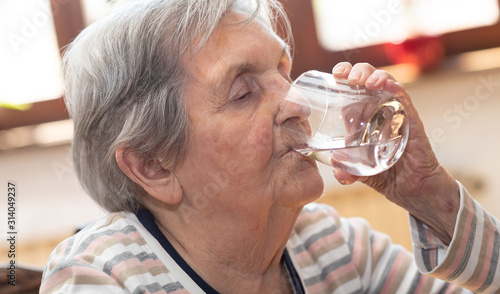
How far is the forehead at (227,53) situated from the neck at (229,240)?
254mm

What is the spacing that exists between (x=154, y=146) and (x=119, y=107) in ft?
0.33

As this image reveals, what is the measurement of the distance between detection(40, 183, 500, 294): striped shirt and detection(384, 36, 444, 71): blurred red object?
5.60ft

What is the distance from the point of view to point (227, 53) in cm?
113

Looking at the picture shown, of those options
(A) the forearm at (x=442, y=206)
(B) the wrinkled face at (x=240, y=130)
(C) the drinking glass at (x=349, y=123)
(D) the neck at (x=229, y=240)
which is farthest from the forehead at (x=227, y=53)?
(A) the forearm at (x=442, y=206)

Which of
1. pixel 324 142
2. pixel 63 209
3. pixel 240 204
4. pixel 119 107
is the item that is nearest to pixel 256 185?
pixel 240 204

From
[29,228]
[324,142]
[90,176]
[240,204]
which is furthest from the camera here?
[29,228]

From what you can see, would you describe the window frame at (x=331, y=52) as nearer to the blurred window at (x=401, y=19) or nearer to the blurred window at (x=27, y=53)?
the blurred window at (x=401, y=19)

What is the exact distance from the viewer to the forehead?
1.13 metres

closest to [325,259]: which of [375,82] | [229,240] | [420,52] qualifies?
[229,240]

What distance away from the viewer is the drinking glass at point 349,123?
100cm

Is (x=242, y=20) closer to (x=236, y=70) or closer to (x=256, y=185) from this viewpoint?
(x=236, y=70)

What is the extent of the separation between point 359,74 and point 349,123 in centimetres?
9

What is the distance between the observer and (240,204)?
3.76 ft

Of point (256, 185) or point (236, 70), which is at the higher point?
point (236, 70)
